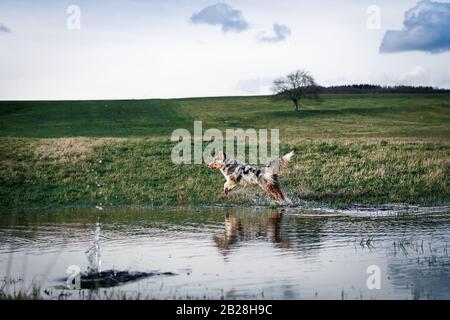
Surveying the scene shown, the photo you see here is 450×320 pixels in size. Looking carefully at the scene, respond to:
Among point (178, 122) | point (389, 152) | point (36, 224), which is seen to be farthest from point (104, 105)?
point (36, 224)

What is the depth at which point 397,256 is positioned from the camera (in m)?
13.7

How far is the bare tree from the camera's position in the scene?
10656 centimetres

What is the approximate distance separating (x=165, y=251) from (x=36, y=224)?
22.7ft

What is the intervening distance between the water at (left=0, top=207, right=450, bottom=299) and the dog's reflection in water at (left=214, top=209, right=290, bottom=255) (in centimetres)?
3

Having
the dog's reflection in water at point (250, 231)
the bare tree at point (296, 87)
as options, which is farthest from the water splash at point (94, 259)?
the bare tree at point (296, 87)

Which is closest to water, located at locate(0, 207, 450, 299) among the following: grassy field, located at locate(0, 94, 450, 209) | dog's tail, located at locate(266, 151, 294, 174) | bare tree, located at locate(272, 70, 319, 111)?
dog's tail, located at locate(266, 151, 294, 174)

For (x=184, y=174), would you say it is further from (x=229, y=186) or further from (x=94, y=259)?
(x=94, y=259)

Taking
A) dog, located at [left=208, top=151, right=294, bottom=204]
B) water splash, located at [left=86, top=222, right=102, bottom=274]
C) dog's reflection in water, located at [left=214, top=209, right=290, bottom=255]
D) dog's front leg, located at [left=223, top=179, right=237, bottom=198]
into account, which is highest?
dog, located at [left=208, top=151, right=294, bottom=204]

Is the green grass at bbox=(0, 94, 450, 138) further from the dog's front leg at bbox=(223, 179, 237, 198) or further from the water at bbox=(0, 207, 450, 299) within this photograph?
the water at bbox=(0, 207, 450, 299)

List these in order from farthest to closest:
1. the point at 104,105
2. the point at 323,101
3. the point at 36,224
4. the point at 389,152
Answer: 1. the point at 323,101
2. the point at 104,105
3. the point at 389,152
4. the point at 36,224

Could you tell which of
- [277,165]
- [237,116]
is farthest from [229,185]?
[237,116]

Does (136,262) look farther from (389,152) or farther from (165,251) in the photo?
(389,152)

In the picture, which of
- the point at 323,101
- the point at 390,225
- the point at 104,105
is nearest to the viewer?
the point at 390,225

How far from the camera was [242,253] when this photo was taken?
1446 cm
